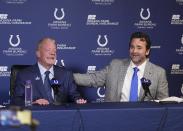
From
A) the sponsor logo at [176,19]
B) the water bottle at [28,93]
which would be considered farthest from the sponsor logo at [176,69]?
the water bottle at [28,93]

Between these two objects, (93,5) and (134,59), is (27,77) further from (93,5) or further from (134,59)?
(93,5)

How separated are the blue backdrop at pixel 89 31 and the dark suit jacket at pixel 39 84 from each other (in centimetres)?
140

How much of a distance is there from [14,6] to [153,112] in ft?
9.27

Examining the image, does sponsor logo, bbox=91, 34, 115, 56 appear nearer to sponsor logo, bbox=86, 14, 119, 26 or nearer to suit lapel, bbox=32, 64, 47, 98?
sponsor logo, bbox=86, 14, 119, 26

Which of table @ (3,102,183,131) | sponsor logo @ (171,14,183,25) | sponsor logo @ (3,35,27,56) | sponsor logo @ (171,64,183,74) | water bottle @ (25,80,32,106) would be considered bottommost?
table @ (3,102,183,131)

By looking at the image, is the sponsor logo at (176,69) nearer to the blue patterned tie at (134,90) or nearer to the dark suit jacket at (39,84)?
the blue patterned tie at (134,90)

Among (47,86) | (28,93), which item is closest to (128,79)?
(47,86)

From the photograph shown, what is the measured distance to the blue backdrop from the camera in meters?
5.00

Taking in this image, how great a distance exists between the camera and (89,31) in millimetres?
5172

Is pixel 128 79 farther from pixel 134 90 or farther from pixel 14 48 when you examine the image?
pixel 14 48

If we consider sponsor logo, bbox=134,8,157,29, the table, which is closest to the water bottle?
the table

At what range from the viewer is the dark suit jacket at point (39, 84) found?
3.47 m

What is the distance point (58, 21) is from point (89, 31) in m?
0.41

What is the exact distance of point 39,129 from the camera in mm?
2559
